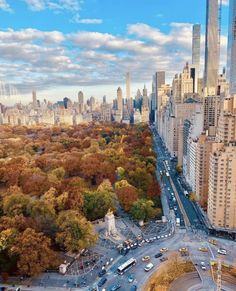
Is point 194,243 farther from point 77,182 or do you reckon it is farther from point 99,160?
point 99,160

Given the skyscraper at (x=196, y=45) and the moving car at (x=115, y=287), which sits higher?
the skyscraper at (x=196, y=45)

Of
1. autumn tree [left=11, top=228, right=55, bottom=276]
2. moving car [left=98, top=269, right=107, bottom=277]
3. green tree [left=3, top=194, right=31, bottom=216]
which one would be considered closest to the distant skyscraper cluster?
moving car [left=98, top=269, right=107, bottom=277]

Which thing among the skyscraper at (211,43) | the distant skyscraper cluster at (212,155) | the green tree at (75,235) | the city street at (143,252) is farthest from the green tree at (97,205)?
the skyscraper at (211,43)

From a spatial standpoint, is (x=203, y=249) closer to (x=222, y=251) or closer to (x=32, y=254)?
(x=222, y=251)

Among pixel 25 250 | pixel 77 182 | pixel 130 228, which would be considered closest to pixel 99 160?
pixel 77 182

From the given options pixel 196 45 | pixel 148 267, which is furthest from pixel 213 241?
pixel 196 45

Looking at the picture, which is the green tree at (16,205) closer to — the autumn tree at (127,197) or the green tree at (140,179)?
the autumn tree at (127,197)
